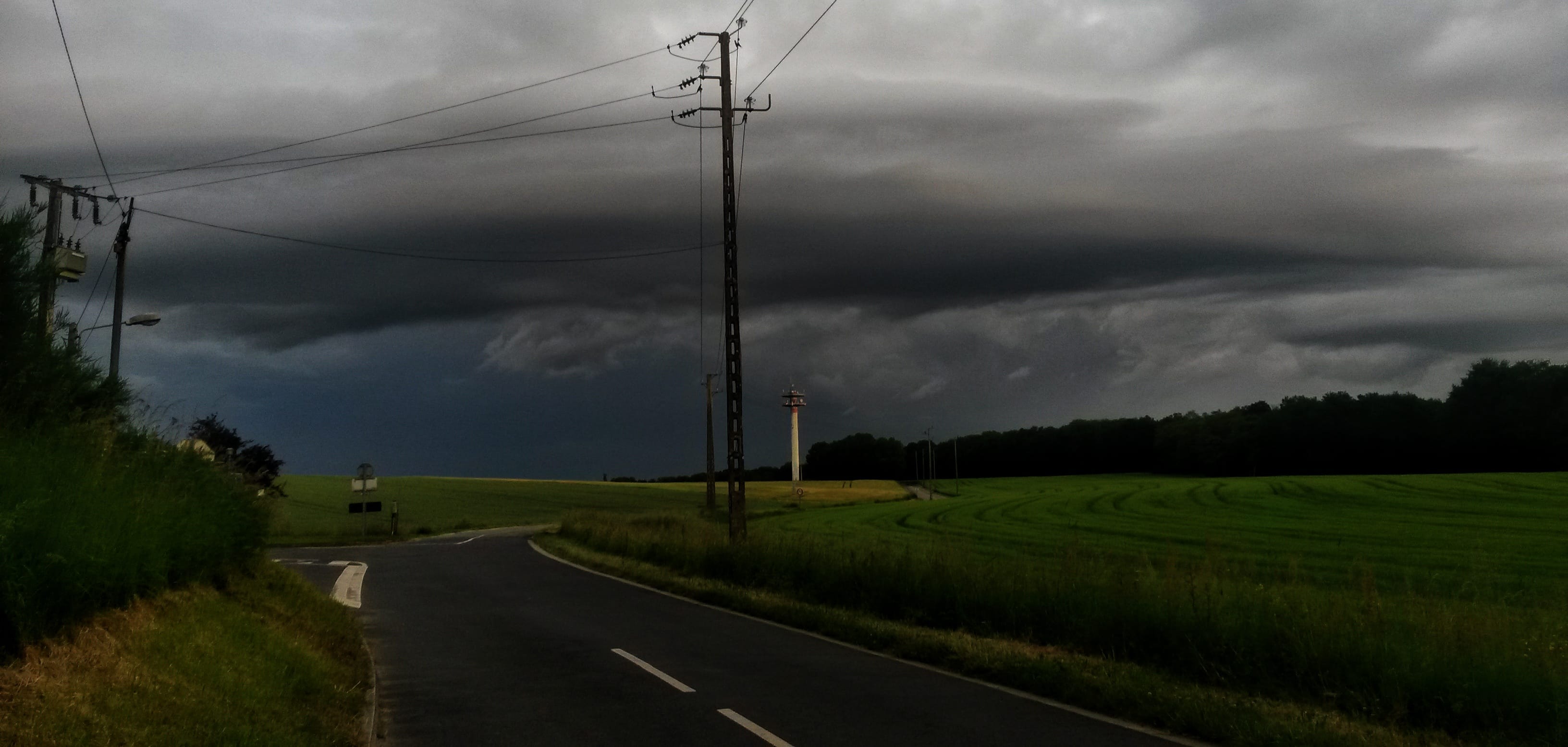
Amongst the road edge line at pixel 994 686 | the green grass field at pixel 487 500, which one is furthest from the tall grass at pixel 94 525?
the green grass field at pixel 487 500

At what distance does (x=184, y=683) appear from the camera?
7.99 meters

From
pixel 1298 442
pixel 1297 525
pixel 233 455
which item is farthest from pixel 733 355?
pixel 1298 442

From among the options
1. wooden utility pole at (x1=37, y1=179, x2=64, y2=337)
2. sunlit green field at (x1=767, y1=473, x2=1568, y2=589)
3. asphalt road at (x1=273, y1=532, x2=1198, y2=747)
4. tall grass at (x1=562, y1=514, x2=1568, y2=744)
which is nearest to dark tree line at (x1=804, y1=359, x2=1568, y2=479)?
sunlit green field at (x1=767, y1=473, x2=1568, y2=589)

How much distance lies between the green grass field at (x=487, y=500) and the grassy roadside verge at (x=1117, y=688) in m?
36.0

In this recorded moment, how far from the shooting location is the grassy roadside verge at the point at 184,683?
631cm

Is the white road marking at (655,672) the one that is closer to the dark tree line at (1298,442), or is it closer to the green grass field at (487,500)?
the green grass field at (487,500)

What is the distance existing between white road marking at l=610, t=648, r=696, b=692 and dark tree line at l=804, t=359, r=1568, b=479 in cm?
8298

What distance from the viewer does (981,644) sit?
12.5 m

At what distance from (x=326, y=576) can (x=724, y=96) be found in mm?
15006

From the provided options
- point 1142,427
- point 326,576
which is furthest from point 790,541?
point 1142,427

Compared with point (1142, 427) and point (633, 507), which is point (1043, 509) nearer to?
point (633, 507)

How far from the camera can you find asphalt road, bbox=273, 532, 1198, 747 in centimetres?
843

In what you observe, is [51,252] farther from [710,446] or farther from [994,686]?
[710,446]

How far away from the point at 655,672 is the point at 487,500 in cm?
7205
